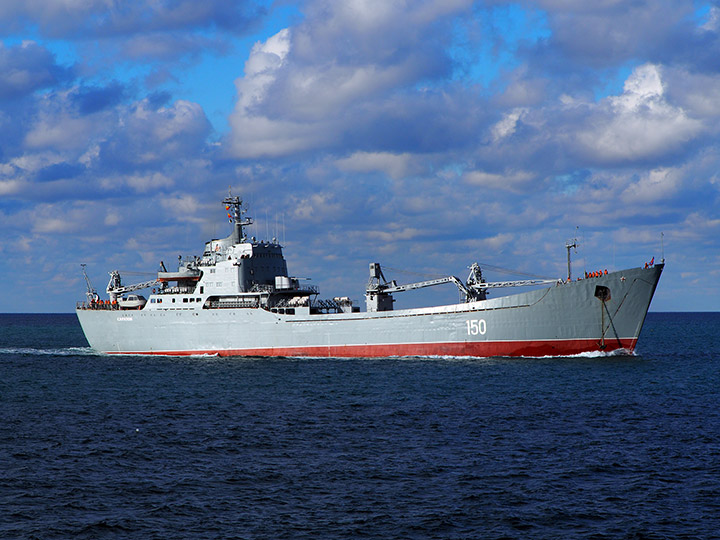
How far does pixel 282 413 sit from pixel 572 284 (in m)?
24.0

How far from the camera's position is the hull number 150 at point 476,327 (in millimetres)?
49400

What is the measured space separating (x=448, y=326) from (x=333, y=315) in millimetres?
8867

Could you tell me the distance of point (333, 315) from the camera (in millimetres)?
53062

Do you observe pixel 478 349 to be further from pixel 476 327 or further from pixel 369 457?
pixel 369 457

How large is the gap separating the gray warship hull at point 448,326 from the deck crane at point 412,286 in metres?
3.22

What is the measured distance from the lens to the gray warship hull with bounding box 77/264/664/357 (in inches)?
1889

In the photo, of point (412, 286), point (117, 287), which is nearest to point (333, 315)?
point (412, 286)

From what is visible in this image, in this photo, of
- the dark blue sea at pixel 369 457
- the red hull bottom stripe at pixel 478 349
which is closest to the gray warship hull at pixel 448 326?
the red hull bottom stripe at pixel 478 349

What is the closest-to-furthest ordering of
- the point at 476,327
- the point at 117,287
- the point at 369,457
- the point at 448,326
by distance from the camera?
the point at 369,457 → the point at 476,327 → the point at 448,326 → the point at 117,287

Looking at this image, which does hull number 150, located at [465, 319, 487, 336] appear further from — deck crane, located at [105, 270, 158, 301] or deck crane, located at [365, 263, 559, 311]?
deck crane, located at [105, 270, 158, 301]

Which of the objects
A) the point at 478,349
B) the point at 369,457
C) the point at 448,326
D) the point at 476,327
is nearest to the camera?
the point at 369,457

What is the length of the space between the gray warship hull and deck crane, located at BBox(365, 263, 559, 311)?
3219 millimetres

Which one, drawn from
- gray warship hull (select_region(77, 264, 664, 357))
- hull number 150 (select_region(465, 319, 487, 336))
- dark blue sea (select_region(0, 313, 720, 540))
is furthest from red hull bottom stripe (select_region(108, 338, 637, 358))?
dark blue sea (select_region(0, 313, 720, 540))

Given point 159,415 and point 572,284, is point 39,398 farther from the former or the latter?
point 572,284
